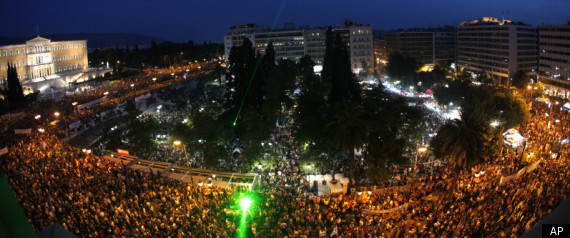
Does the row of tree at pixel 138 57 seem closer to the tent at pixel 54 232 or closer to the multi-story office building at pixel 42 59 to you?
the multi-story office building at pixel 42 59

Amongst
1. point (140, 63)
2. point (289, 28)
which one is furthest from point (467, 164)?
point (140, 63)

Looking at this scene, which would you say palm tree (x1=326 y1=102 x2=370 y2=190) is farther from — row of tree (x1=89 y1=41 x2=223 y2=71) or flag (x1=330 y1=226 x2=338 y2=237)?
row of tree (x1=89 y1=41 x2=223 y2=71)

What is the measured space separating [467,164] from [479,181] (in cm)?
249

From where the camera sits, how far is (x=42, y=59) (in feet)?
228

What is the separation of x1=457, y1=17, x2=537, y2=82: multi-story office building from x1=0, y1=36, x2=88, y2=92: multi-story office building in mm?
85997

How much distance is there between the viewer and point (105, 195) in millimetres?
19219

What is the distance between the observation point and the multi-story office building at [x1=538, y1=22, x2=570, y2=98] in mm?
54531

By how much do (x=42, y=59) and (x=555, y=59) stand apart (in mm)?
90259

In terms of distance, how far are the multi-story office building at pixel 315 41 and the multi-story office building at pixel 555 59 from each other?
35.0 m

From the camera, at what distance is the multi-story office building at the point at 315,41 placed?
87250mm

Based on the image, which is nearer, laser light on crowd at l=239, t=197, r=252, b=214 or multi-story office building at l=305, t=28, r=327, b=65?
laser light on crowd at l=239, t=197, r=252, b=214

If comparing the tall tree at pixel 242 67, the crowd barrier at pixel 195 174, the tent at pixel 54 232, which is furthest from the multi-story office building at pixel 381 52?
the tent at pixel 54 232

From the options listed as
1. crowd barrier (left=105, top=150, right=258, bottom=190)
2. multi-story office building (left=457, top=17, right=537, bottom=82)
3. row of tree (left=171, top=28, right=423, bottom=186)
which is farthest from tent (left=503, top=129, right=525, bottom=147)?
multi-story office building (left=457, top=17, right=537, bottom=82)

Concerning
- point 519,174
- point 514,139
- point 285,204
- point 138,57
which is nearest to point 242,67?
point 285,204
